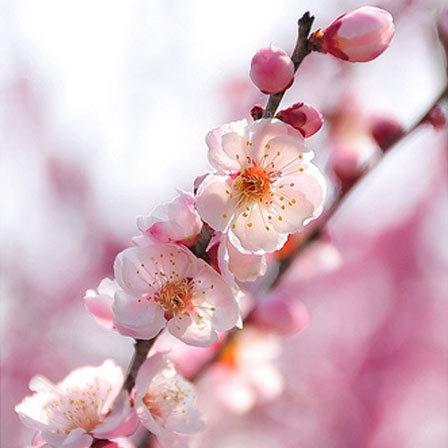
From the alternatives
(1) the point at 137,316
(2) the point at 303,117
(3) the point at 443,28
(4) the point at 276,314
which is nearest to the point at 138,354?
(1) the point at 137,316

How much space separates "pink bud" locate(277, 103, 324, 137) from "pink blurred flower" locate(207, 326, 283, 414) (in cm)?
63

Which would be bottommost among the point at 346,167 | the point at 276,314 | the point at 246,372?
the point at 246,372

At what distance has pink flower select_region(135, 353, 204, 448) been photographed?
0.93 meters

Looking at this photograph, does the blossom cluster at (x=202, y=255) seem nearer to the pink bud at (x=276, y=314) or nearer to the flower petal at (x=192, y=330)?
the flower petal at (x=192, y=330)

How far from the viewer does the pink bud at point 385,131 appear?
1354 mm

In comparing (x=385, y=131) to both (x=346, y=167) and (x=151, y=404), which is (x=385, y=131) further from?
(x=151, y=404)

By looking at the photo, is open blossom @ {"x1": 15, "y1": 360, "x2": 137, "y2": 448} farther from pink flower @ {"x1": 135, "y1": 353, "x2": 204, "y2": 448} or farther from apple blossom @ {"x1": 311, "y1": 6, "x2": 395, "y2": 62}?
apple blossom @ {"x1": 311, "y1": 6, "x2": 395, "y2": 62}

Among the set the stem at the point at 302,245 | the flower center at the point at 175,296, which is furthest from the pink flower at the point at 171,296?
the stem at the point at 302,245

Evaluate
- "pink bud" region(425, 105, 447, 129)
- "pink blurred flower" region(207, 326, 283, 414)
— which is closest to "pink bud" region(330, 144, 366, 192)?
"pink bud" region(425, 105, 447, 129)

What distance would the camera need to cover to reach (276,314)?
140 centimetres

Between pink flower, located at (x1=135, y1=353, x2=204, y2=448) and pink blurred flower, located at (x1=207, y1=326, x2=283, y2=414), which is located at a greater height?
pink flower, located at (x1=135, y1=353, x2=204, y2=448)

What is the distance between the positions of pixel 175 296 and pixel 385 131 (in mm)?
529

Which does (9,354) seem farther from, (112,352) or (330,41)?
(330,41)

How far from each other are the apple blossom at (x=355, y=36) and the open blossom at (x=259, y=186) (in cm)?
10
